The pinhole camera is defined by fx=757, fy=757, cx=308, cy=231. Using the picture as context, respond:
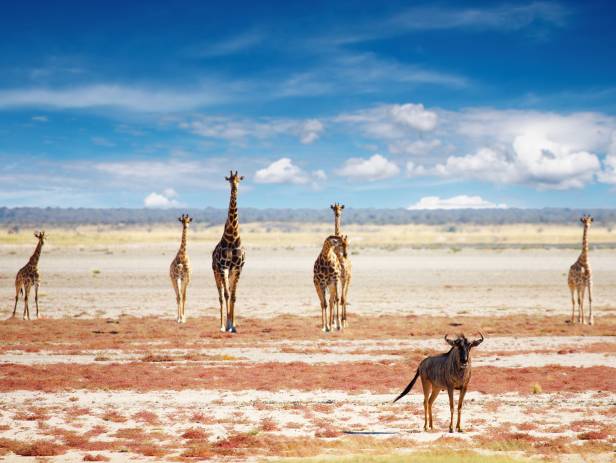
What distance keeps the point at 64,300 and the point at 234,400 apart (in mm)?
24682

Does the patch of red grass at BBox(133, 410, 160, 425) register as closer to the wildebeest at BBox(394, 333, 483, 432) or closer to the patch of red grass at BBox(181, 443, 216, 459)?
the patch of red grass at BBox(181, 443, 216, 459)

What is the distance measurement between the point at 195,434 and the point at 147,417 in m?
1.69

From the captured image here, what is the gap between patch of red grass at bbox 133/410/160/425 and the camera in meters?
13.6

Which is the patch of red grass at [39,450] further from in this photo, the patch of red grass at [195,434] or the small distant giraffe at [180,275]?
the small distant giraffe at [180,275]

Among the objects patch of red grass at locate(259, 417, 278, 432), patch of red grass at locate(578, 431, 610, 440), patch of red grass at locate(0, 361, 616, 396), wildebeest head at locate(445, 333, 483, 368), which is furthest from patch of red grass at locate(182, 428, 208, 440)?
patch of red grass at locate(578, 431, 610, 440)

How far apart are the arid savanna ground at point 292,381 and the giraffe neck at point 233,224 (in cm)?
321

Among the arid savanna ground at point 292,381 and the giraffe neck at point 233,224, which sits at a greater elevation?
the giraffe neck at point 233,224

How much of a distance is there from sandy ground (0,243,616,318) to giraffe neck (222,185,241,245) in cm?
721

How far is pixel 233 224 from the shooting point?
25703mm

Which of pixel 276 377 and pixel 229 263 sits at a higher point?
pixel 229 263

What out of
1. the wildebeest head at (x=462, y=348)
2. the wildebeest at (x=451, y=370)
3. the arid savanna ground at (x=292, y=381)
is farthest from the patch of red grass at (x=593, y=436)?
the wildebeest head at (x=462, y=348)

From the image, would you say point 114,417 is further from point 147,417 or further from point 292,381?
point 292,381

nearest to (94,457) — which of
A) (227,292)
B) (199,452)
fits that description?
(199,452)

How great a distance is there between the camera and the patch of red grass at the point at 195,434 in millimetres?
12446
